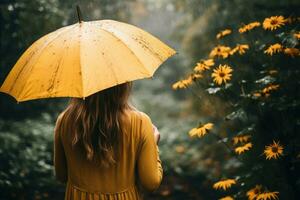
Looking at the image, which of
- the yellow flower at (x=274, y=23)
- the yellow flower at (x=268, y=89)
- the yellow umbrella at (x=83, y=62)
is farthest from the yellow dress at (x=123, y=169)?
the yellow flower at (x=274, y=23)

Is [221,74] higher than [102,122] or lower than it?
lower

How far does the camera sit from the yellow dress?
7.96 feet

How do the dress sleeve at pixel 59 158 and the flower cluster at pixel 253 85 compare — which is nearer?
the dress sleeve at pixel 59 158

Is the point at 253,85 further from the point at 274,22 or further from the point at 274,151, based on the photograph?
the point at 274,151

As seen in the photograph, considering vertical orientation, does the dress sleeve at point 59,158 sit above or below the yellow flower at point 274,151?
above

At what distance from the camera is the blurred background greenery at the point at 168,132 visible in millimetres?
→ 4383

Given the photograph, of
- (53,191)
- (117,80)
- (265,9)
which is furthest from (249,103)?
(53,191)

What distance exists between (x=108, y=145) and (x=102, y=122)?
146 millimetres

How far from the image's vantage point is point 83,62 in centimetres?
229

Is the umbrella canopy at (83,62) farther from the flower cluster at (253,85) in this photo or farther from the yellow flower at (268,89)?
the yellow flower at (268,89)

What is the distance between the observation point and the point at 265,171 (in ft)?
13.3

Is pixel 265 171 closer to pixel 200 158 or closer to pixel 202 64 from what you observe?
pixel 202 64

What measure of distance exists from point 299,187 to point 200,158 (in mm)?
3457

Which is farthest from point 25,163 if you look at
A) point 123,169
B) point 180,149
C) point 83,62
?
point 83,62
